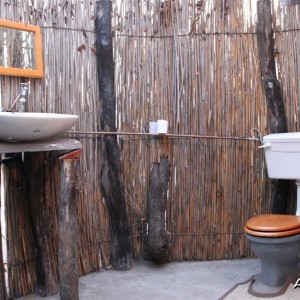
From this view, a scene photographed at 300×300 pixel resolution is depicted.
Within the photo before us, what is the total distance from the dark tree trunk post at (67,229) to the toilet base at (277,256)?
0.97 m

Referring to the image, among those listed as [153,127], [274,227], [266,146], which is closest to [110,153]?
[153,127]

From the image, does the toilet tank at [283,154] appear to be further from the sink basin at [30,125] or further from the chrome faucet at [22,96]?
the chrome faucet at [22,96]

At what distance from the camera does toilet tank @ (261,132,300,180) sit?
2379mm

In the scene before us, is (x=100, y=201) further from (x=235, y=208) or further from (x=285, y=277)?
(x=285, y=277)

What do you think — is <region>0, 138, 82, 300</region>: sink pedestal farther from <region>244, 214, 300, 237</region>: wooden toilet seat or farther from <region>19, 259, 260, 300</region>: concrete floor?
<region>244, 214, 300, 237</region>: wooden toilet seat

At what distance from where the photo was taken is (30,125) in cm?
172

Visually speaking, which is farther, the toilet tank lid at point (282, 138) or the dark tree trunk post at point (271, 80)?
the dark tree trunk post at point (271, 80)

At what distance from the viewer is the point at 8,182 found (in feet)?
7.23

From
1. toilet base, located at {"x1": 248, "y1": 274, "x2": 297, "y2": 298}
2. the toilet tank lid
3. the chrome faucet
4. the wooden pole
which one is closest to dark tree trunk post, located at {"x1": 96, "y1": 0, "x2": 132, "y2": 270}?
the wooden pole

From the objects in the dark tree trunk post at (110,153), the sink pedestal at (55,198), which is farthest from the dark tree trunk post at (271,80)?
the sink pedestal at (55,198)

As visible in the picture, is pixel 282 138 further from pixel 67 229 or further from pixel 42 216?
pixel 42 216

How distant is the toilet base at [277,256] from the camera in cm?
216

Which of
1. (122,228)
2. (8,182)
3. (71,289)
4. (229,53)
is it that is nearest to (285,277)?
(122,228)

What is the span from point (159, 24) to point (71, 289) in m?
1.74
